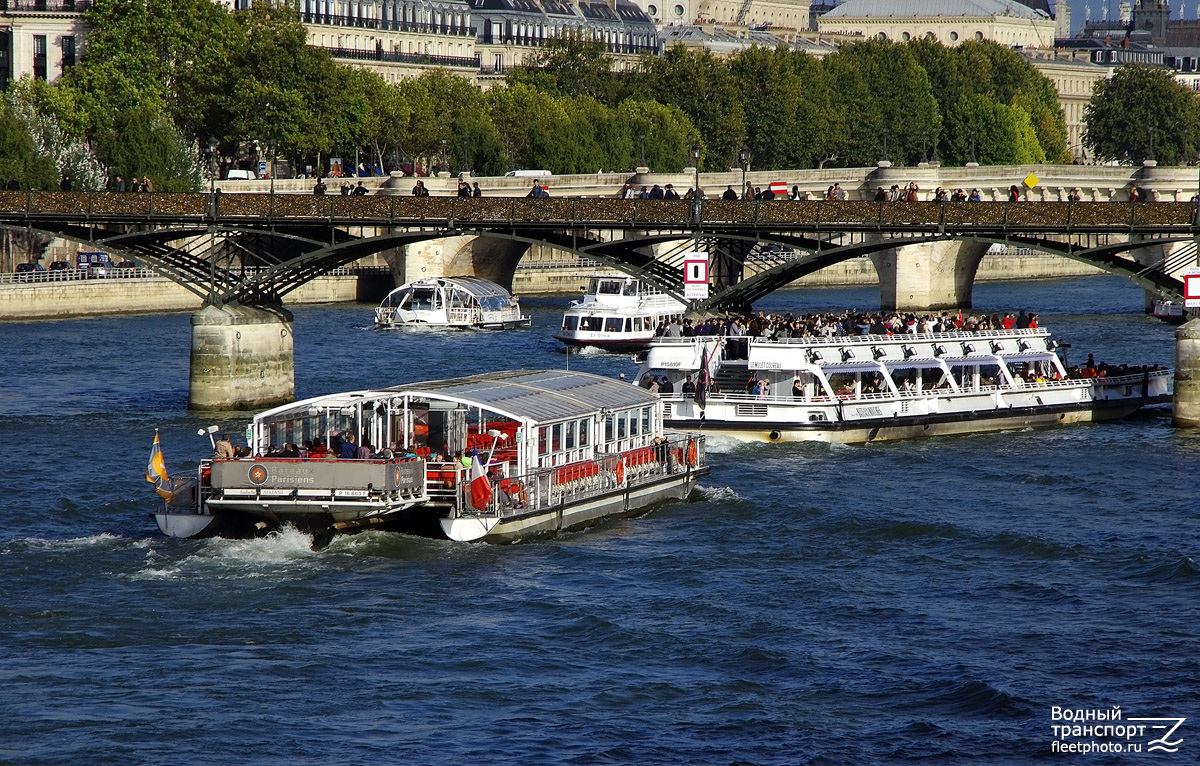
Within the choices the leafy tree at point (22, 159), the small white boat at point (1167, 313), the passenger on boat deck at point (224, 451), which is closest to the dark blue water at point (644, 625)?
the passenger on boat deck at point (224, 451)

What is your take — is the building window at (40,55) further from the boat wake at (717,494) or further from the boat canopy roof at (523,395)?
the boat wake at (717,494)

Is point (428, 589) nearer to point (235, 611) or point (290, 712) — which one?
point (235, 611)

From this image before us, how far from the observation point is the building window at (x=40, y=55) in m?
127

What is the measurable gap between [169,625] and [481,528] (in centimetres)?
675

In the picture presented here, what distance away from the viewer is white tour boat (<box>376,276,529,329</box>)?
311ft

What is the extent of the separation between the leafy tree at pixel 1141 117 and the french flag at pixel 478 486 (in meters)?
151

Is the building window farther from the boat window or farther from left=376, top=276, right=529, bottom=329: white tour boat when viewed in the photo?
the boat window

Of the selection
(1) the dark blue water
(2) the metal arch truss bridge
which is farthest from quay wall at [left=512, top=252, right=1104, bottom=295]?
(1) the dark blue water

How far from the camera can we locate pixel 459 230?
61.5 metres

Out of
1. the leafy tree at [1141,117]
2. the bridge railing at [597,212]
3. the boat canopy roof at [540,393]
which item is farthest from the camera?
the leafy tree at [1141,117]

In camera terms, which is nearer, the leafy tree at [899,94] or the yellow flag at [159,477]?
the yellow flag at [159,477]

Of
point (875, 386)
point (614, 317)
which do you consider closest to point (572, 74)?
point (614, 317)

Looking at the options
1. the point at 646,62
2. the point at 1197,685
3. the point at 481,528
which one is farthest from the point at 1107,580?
the point at 646,62

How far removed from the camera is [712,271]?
62.1 m
